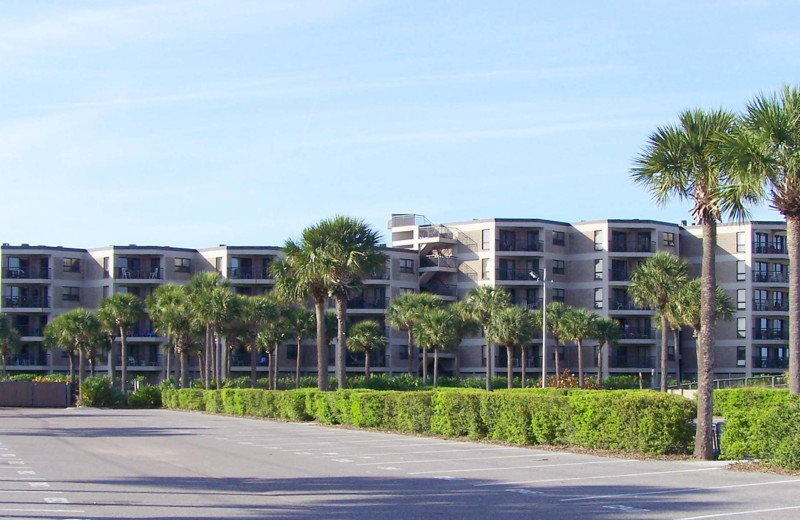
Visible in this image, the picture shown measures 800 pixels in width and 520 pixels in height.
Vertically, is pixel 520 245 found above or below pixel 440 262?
above

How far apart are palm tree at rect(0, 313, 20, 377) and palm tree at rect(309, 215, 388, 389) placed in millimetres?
47293

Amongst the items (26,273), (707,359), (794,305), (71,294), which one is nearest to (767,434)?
(707,359)

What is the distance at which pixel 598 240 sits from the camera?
8231 centimetres

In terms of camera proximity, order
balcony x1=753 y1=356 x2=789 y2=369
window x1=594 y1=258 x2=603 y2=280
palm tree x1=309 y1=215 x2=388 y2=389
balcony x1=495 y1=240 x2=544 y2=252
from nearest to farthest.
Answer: palm tree x1=309 y1=215 x2=388 y2=389
balcony x1=753 y1=356 x2=789 y2=369
window x1=594 y1=258 x2=603 y2=280
balcony x1=495 y1=240 x2=544 y2=252

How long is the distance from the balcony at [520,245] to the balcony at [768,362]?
1960 cm

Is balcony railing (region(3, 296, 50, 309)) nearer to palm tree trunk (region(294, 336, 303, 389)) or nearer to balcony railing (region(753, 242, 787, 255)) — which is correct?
palm tree trunk (region(294, 336, 303, 389))

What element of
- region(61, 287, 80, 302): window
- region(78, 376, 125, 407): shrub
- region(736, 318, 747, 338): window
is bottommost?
region(78, 376, 125, 407): shrub

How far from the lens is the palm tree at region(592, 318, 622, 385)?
7350 cm

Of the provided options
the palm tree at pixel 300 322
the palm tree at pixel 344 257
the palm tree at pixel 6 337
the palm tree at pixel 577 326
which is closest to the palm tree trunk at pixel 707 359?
the palm tree at pixel 344 257

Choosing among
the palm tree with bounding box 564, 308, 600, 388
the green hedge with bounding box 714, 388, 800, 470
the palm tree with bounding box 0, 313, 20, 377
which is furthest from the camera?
the palm tree with bounding box 0, 313, 20, 377

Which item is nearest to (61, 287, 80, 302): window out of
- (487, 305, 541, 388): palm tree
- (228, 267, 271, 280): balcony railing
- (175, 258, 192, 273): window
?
(175, 258, 192, 273): window

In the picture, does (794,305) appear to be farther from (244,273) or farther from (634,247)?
(244,273)

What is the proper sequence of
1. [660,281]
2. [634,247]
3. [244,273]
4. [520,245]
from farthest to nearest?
[244,273] → [520,245] → [634,247] → [660,281]

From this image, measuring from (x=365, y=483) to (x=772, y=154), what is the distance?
11.9m
